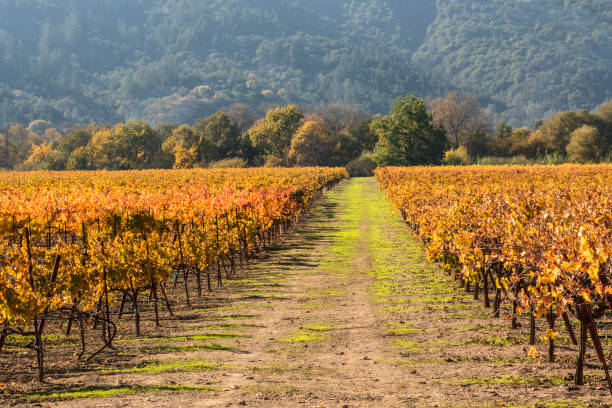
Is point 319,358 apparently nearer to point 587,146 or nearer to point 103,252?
point 103,252

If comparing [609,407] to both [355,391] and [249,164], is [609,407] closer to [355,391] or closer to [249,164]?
[355,391]

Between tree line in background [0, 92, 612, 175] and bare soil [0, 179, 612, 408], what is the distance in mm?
67398

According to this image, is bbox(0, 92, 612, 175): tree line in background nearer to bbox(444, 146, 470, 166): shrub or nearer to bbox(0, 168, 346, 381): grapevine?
bbox(444, 146, 470, 166): shrub

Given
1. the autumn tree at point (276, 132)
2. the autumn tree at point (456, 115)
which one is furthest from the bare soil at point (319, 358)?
the autumn tree at point (456, 115)

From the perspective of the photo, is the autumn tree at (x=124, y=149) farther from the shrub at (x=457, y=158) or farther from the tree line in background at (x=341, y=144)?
the shrub at (x=457, y=158)

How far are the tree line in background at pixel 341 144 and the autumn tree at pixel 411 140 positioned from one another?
0.15 m

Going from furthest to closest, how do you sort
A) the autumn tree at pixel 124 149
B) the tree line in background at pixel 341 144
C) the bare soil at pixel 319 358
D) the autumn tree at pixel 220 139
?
the autumn tree at pixel 220 139 → the autumn tree at pixel 124 149 → the tree line in background at pixel 341 144 → the bare soil at pixel 319 358

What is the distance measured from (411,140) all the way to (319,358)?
81.8m

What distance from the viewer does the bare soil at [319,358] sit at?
7715 millimetres

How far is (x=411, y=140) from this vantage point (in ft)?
292

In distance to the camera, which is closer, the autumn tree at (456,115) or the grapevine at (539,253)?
the grapevine at (539,253)

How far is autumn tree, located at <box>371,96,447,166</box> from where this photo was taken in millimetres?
88438

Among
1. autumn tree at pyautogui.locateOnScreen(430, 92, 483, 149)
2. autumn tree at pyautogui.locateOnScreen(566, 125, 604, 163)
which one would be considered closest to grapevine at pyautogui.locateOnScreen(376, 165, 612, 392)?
autumn tree at pyautogui.locateOnScreen(566, 125, 604, 163)

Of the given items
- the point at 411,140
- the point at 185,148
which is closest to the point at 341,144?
the point at 411,140
